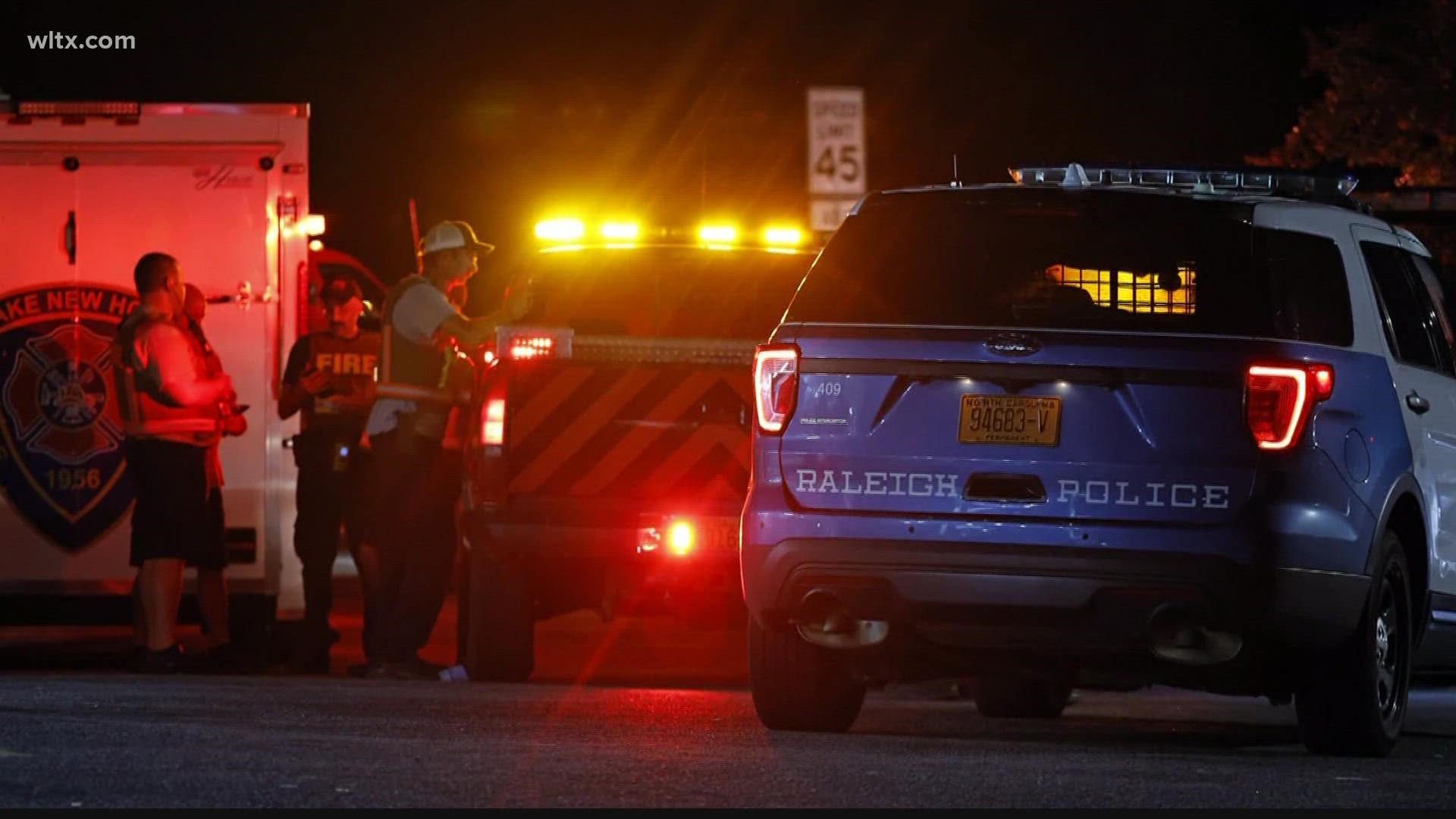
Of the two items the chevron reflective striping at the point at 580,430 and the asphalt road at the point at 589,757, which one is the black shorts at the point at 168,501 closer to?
the asphalt road at the point at 589,757

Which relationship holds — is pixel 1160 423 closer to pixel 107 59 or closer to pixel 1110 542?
pixel 1110 542

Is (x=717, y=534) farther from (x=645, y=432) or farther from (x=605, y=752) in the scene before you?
(x=605, y=752)

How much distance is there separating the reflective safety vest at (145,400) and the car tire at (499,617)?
1691 mm

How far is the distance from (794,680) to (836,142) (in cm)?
1196

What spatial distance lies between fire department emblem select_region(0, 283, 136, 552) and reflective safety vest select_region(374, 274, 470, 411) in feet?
5.13

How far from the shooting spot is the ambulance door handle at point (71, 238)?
13.7 m

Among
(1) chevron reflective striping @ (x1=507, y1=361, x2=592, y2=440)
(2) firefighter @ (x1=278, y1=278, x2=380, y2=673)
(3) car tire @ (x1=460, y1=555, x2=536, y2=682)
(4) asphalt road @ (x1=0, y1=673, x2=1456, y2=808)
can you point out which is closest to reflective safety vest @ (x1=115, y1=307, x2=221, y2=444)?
(2) firefighter @ (x1=278, y1=278, x2=380, y2=673)

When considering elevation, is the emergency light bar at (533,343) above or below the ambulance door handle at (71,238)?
below

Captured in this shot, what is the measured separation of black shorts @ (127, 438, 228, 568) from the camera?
12633mm

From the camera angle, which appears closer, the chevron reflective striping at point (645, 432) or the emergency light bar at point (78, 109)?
the chevron reflective striping at point (645, 432)

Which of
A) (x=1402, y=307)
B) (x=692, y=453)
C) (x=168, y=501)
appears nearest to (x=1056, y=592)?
(x=1402, y=307)

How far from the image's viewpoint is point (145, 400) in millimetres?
12750

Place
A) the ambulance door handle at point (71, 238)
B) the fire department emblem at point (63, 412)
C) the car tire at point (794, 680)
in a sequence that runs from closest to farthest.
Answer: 1. the car tire at point (794, 680)
2. the fire department emblem at point (63, 412)
3. the ambulance door handle at point (71, 238)

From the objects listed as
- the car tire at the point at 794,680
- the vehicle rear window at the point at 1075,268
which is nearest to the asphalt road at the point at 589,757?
the car tire at the point at 794,680
